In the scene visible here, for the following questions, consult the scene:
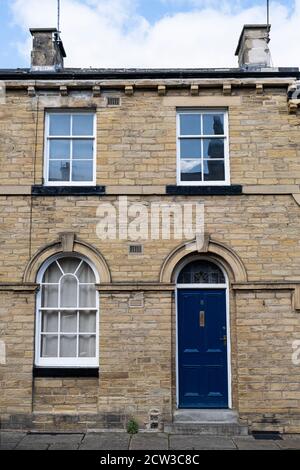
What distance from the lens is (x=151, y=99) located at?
10.8 meters

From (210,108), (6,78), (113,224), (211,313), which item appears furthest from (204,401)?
(6,78)

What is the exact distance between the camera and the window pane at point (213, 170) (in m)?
10.7

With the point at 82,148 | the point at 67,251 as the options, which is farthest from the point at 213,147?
the point at 67,251

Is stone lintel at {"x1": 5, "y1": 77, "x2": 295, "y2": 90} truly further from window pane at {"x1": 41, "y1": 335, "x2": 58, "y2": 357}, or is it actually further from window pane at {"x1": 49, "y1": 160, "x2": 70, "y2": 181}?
window pane at {"x1": 41, "y1": 335, "x2": 58, "y2": 357}

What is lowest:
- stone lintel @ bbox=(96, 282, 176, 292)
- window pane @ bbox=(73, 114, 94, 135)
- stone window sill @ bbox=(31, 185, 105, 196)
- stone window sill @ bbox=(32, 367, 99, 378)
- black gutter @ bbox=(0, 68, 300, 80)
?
stone window sill @ bbox=(32, 367, 99, 378)

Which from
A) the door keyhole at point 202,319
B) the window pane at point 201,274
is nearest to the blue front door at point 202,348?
the door keyhole at point 202,319

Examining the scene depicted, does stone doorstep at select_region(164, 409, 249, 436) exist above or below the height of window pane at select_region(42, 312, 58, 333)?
below

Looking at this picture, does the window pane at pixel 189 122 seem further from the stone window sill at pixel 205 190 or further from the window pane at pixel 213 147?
the stone window sill at pixel 205 190

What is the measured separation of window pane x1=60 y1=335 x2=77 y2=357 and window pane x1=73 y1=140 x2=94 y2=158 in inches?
146

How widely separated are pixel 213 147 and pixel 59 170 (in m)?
3.23

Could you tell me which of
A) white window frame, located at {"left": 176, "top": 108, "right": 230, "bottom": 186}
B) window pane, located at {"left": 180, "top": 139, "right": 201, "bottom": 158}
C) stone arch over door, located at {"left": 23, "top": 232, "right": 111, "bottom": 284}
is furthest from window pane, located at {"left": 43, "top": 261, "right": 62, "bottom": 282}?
window pane, located at {"left": 180, "top": 139, "right": 201, "bottom": 158}

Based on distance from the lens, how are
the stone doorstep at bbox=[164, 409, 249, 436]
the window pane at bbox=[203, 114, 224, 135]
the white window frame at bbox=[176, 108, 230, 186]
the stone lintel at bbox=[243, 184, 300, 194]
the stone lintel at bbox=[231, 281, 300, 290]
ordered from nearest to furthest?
1. the stone doorstep at bbox=[164, 409, 249, 436]
2. the stone lintel at bbox=[231, 281, 300, 290]
3. the stone lintel at bbox=[243, 184, 300, 194]
4. the white window frame at bbox=[176, 108, 230, 186]
5. the window pane at bbox=[203, 114, 224, 135]

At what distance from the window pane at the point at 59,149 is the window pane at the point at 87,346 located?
369 centimetres

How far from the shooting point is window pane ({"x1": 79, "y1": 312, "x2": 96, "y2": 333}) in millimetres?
10281
